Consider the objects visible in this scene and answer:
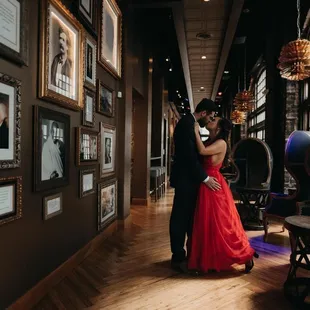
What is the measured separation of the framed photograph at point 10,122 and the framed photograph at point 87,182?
1.16 metres

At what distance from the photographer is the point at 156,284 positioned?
8.64 feet

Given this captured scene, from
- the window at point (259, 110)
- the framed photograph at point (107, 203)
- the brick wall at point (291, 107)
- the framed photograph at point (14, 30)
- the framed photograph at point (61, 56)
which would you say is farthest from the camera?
the window at point (259, 110)

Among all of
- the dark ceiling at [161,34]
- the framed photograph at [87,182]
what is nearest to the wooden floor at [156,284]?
the framed photograph at [87,182]

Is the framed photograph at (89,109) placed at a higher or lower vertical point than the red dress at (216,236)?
higher

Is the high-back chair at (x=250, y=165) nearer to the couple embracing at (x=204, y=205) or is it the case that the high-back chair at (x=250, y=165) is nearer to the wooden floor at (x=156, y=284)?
the wooden floor at (x=156, y=284)

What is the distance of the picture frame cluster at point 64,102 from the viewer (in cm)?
193

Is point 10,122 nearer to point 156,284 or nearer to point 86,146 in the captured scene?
point 86,146

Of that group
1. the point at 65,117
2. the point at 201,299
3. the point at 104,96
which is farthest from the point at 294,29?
the point at 201,299

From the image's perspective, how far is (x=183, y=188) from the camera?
9.75ft

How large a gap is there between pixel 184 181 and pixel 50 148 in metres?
1.26

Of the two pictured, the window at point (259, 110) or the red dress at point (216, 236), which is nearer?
the red dress at point (216, 236)

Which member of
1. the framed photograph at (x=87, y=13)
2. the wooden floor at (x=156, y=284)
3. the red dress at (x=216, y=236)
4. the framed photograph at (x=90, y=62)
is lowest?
the wooden floor at (x=156, y=284)

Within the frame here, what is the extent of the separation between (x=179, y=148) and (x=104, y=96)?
1.40 meters

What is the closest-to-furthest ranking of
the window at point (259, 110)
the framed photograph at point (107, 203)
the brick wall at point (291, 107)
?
the framed photograph at point (107, 203)
the brick wall at point (291, 107)
the window at point (259, 110)
